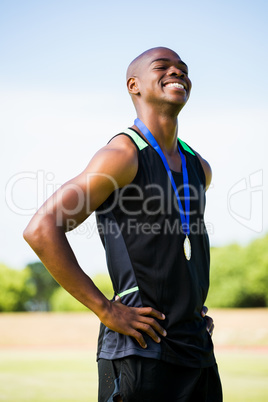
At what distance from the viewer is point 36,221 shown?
2.27 metres

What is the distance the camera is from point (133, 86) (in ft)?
9.30

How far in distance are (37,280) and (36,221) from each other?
40193mm

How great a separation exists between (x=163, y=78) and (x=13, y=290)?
3212 centimetres

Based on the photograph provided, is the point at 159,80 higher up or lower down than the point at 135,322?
higher up

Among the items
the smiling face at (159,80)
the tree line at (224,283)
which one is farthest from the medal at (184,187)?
the tree line at (224,283)

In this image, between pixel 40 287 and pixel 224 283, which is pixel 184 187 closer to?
pixel 224 283

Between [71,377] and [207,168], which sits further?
[71,377]

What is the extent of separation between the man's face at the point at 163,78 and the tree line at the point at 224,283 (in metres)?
25.6

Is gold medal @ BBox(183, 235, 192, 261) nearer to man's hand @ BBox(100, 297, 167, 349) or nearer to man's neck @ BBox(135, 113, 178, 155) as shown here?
man's hand @ BBox(100, 297, 167, 349)

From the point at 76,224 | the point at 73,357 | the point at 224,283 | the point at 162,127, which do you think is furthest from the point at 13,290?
the point at 76,224

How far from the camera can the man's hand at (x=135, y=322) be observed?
2.27 metres

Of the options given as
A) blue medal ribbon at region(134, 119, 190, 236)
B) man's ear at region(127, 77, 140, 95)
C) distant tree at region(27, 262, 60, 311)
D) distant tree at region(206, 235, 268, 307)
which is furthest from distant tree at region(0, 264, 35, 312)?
blue medal ribbon at region(134, 119, 190, 236)

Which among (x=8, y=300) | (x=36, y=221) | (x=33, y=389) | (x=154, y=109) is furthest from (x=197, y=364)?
(x=8, y=300)

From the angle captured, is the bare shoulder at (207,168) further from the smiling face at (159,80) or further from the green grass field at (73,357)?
the green grass field at (73,357)
